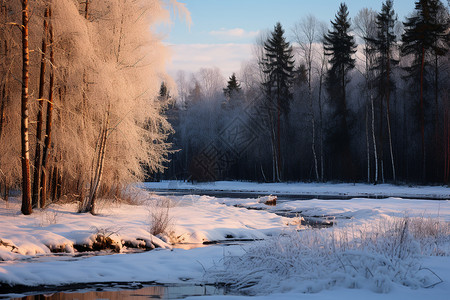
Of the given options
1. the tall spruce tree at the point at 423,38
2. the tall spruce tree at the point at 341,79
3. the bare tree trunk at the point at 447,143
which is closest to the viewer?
the bare tree trunk at the point at 447,143

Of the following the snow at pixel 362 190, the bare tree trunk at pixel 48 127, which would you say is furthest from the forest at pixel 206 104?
the snow at pixel 362 190

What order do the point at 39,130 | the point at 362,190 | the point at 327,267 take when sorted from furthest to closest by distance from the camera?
the point at 362,190
the point at 39,130
the point at 327,267

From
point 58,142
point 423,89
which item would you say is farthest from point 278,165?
point 58,142

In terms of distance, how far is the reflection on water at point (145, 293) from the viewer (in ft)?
20.8

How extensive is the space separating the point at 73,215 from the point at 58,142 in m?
2.61

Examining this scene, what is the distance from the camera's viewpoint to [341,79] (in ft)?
126

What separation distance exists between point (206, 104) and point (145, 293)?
55279mm

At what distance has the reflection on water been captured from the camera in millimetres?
6348

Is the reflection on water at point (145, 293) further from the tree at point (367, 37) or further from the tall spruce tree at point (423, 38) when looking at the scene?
the tree at point (367, 37)

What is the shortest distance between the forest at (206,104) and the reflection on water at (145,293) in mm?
6691

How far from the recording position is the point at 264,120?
45.8m

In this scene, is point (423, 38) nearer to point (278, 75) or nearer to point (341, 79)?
point (341, 79)

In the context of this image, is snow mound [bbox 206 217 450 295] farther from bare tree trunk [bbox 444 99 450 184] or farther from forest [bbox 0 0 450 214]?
bare tree trunk [bbox 444 99 450 184]

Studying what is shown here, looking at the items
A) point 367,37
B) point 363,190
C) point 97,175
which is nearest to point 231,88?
point 367,37
